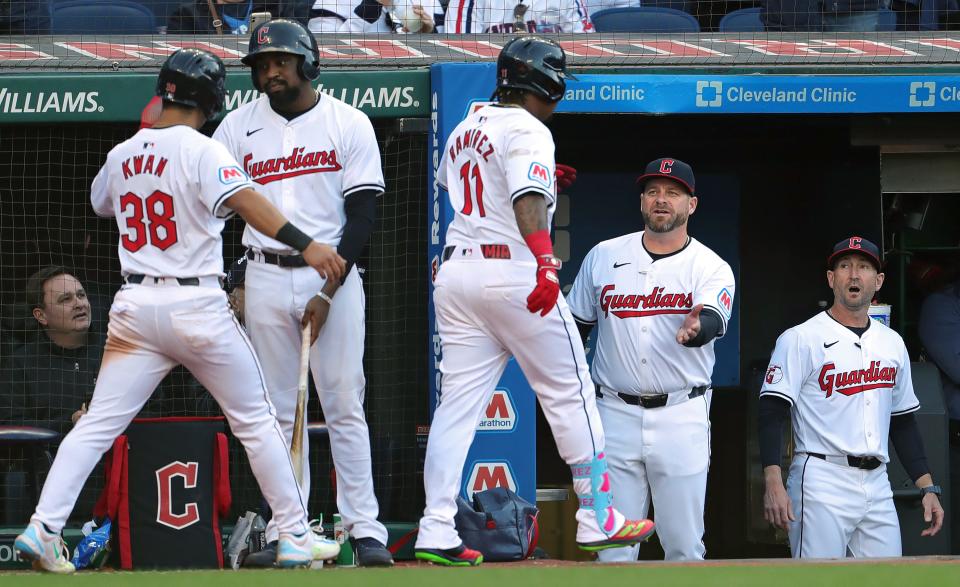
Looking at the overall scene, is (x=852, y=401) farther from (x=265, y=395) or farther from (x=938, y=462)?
(x=265, y=395)

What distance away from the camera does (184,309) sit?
A: 4.00 metres

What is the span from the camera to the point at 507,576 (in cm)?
368

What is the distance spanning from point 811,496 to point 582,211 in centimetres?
218

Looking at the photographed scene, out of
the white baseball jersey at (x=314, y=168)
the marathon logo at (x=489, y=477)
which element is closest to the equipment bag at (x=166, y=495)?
the white baseball jersey at (x=314, y=168)

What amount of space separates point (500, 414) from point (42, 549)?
1.96 metres

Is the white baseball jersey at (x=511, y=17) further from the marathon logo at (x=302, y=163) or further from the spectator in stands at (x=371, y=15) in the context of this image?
the marathon logo at (x=302, y=163)

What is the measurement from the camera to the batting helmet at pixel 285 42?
171 inches

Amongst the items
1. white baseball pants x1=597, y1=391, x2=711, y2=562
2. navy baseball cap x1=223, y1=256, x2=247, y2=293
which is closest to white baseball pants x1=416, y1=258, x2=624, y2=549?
white baseball pants x1=597, y1=391, x2=711, y2=562

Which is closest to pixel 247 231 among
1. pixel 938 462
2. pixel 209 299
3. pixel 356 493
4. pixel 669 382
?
pixel 209 299

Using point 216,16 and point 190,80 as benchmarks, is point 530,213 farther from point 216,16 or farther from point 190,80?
point 216,16

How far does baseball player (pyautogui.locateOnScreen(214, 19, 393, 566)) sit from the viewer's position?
4.37 meters

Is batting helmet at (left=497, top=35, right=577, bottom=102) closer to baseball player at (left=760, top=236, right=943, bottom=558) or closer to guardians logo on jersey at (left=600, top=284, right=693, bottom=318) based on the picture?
Answer: guardians logo on jersey at (left=600, top=284, right=693, bottom=318)

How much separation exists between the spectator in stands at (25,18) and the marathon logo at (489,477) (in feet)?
8.86

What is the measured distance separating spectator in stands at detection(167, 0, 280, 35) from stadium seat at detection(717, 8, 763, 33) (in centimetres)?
209
